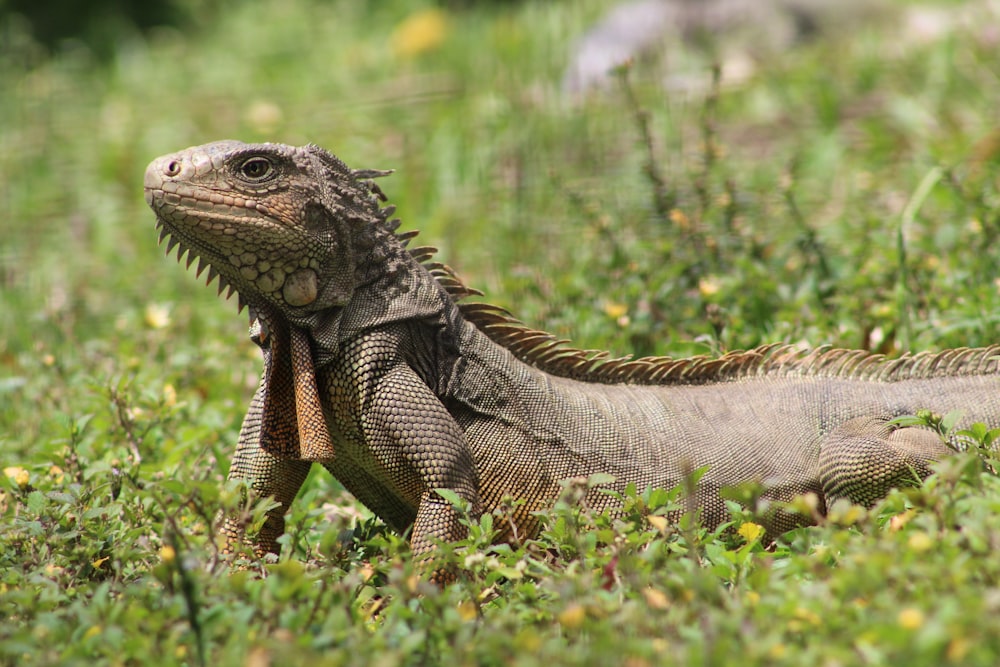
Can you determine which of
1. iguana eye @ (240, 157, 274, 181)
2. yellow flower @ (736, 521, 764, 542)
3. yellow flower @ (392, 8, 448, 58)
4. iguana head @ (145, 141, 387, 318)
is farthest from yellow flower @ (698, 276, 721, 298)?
yellow flower @ (392, 8, 448, 58)

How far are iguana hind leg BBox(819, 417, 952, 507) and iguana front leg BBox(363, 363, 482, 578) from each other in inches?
59.2

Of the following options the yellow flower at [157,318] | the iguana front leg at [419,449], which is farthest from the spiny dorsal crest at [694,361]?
the yellow flower at [157,318]

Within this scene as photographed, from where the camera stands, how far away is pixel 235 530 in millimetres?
4312

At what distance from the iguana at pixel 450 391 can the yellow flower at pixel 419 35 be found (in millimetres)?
8469

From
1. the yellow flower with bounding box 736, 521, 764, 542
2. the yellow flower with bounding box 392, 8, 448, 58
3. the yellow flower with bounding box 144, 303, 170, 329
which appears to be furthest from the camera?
the yellow flower with bounding box 392, 8, 448, 58

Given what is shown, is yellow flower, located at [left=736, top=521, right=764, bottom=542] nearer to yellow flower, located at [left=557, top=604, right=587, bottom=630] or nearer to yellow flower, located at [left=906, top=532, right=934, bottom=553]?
yellow flower, located at [left=906, top=532, right=934, bottom=553]

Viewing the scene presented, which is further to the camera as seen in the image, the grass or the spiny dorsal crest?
the spiny dorsal crest

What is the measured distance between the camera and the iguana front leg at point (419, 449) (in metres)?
A: 3.98

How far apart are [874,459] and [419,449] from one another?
1.81 metres

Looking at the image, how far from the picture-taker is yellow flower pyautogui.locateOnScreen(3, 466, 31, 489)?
4512 mm

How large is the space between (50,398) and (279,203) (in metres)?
2.66

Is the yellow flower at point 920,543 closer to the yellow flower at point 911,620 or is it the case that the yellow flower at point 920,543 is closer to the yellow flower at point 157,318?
the yellow flower at point 911,620

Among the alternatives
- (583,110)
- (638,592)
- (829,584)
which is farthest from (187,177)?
(583,110)

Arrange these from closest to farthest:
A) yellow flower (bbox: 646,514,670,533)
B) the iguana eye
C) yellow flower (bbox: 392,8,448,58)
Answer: yellow flower (bbox: 646,514,670,533)
the iguana eye
yellow flower (bbox: 392,8,448,58)
